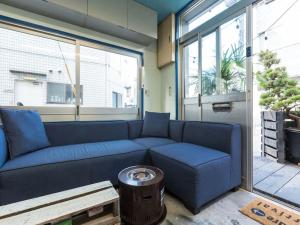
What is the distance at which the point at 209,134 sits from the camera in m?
1.82

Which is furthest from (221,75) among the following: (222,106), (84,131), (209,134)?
(84,131)

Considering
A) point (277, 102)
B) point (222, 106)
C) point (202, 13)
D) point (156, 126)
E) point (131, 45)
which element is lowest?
point (156, 126)

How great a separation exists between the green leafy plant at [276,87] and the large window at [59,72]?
263cm

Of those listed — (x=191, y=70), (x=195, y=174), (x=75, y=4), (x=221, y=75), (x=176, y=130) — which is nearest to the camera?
(x=195, y=174)

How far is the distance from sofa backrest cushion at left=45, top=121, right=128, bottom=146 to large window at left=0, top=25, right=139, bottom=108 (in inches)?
16.1

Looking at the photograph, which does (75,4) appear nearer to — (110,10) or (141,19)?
(110,10)

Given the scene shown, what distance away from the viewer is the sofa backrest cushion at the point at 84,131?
1.96 metres

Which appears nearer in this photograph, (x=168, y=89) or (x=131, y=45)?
(x=131, y=45)

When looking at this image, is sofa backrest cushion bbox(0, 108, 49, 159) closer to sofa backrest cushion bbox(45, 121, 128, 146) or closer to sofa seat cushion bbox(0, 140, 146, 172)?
sofa seat cushion bbox(0, 140, 146, 172)

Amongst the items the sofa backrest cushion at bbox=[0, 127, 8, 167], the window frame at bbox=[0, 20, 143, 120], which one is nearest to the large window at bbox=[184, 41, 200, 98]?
the window frame at bbox=[0, 20, 143, 120]

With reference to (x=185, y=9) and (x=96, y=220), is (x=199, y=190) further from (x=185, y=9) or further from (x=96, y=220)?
(x=185, y=9)

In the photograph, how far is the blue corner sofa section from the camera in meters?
1.28

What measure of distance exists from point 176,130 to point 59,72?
200cm

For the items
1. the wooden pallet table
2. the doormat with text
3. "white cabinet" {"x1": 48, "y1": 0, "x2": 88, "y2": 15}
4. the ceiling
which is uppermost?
the ceiling
